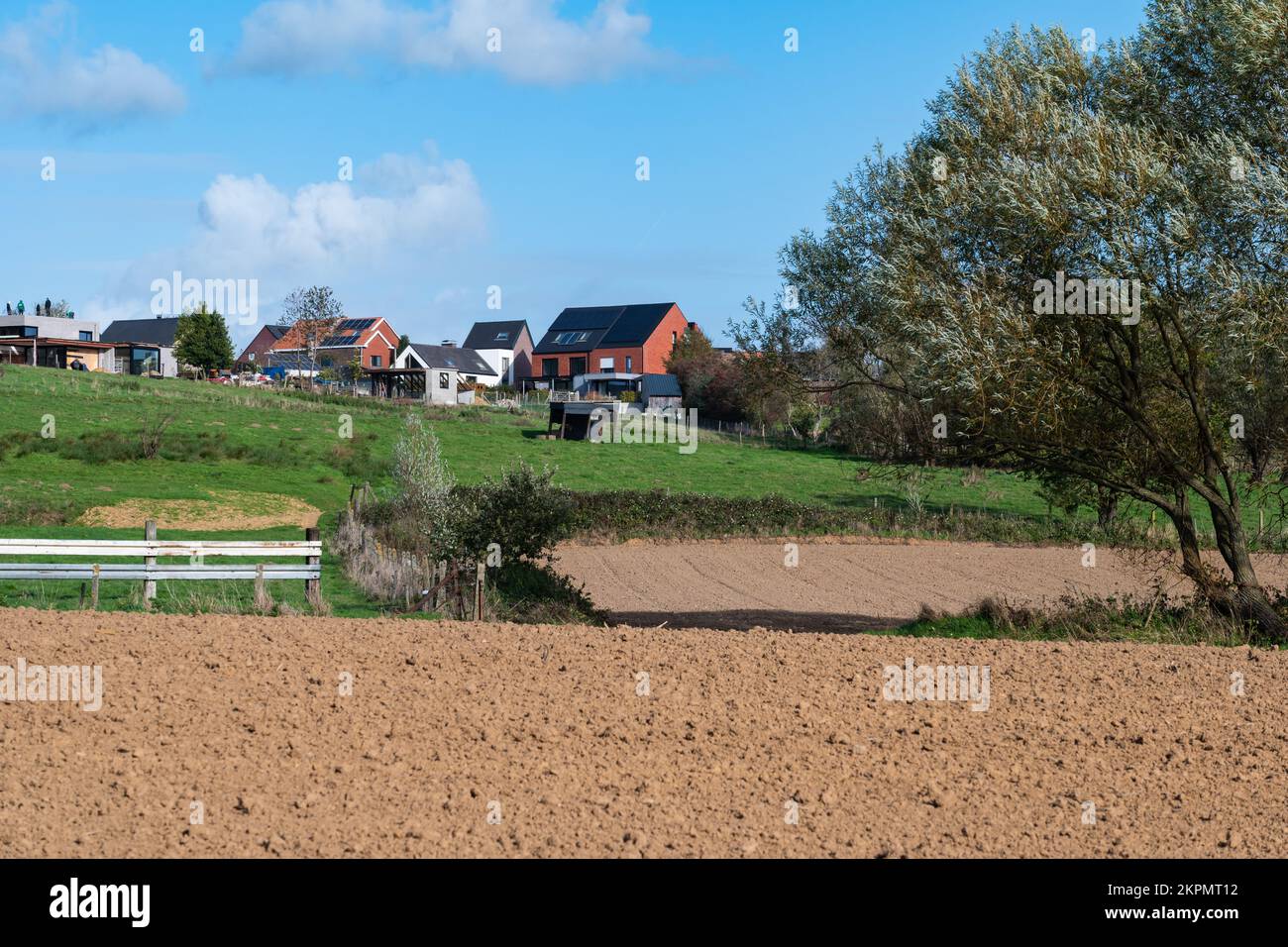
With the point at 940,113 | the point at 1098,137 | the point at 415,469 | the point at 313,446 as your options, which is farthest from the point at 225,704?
the point at 313,446

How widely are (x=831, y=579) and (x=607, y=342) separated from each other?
7518 centimetres

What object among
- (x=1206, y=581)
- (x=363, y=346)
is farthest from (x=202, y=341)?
(x=1206, y=581)

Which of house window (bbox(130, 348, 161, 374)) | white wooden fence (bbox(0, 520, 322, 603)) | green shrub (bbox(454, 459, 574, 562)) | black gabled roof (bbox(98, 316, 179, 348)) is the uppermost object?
black gabled roof (bbox(98, 316, 179, 348))

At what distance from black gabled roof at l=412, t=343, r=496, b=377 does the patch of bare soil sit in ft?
231

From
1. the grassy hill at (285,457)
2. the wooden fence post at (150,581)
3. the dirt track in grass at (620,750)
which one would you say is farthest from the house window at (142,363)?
the dirt track in grass at (620,750)

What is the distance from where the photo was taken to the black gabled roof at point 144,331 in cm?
11944

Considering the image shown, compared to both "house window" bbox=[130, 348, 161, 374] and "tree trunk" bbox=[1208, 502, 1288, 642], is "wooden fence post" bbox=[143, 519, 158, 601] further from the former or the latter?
"house window" bbox=[130, 348, 161, 374]

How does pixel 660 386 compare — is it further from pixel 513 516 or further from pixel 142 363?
pixel 513 516

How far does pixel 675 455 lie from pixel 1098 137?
4248cm

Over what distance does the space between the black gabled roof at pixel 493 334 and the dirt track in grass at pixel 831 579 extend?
297 ft

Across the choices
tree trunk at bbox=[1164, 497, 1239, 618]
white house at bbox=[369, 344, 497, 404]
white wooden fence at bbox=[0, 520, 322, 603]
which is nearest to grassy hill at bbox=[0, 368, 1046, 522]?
white house at bbox=[369, 344, 497, 404]

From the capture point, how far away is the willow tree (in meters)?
13.4

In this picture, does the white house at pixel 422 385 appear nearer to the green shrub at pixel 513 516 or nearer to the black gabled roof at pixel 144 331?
the black gabled roof at pixel 144 331
